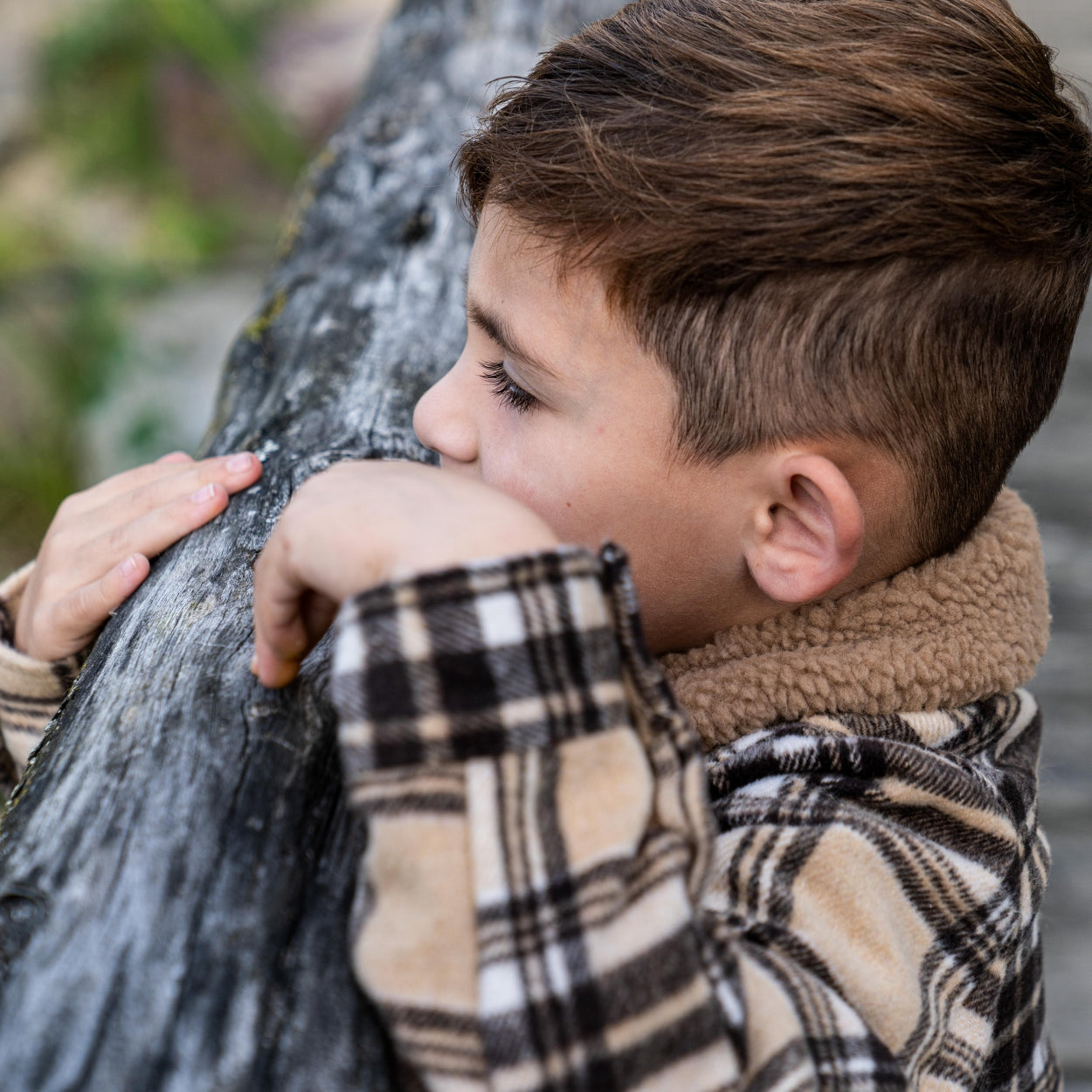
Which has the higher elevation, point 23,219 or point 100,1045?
point 23,219

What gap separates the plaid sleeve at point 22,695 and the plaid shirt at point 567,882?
0.82m

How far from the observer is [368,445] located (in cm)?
156

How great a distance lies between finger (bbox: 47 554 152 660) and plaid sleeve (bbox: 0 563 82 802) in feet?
0.16

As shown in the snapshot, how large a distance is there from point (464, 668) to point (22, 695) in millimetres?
961

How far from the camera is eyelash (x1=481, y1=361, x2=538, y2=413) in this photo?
1.32 meters

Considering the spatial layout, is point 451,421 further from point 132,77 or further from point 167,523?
point 132,77

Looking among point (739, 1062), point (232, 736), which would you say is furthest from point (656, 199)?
point (739, 1062)

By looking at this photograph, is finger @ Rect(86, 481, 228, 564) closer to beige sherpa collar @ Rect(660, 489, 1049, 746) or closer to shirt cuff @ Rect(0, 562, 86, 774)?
shirt cuff @ Rect(0, 562, 86, 774)

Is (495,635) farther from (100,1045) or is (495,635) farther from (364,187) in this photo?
(364,187)

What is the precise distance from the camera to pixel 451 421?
4.53 feet

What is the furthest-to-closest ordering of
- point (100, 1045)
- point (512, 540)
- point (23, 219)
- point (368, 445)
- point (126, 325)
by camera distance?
point (23, 219) < point (126, 325) < point (368, 445) < point (512, 540) < point (100, 1045)

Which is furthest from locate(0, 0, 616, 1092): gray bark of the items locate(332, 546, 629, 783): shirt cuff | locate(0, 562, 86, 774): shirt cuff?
locate(0, 562, 86, 774): shirt cuff

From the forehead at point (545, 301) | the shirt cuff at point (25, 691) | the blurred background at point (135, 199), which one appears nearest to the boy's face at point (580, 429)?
the forehead at point (545, 301)

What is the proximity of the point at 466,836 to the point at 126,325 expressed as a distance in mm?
4420
